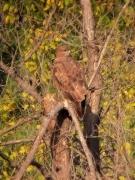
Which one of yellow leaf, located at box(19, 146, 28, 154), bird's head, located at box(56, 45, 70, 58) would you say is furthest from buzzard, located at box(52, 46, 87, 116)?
yellow leaf, located at box(19, 146, 28, 154)

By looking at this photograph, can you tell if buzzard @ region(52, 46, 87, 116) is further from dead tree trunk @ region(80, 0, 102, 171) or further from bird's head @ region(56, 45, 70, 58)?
dead tree trunk @ region(80, 0, 102, 171)

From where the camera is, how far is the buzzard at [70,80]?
4262 millimetres

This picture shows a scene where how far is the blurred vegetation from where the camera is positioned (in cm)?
457

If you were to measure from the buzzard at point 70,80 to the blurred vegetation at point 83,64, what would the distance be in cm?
15

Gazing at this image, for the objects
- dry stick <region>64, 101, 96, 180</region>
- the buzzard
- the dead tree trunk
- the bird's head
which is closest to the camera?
dry stick <region>64, 101, 96, 180</region>

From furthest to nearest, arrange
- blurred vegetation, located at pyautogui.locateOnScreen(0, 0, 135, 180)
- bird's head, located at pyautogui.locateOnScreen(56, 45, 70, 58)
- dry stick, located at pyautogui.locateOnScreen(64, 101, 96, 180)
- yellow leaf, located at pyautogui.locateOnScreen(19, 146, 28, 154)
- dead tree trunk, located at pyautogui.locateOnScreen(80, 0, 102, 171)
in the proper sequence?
yellow leaf, located at pyautogui.locateOnScreen(19, 146, 28, 154), bird's head, located at pyautogui.locateOnScreen(56, 45, 70, 58), dead tree trunk, located at pyautogui.locateOnScreen(80, 0, 102, 171), blurred vegetation, located at pyautogui.locateOnScreen(0, 0, 135, 180), dry stick, located at pyautogui.locateOnScreen(64, 101, 96, 180)

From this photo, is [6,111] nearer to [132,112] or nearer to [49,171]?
[132,112]

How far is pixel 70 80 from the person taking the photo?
4570mm

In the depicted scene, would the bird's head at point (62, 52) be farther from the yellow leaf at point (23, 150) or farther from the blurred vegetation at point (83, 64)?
the yellow leaf at point (23, 150)

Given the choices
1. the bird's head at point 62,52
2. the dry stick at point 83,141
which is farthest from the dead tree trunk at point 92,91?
the dry stick at point 83,141

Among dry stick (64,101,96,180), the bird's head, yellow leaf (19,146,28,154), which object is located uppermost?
the bird's head

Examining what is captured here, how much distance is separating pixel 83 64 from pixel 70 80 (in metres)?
1.16

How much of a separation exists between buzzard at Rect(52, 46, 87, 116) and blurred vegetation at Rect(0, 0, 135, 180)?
15 centimetres

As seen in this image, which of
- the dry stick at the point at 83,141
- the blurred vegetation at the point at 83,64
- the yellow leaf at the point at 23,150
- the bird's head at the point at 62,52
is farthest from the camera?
the yellow leaf at the point at 23,150
